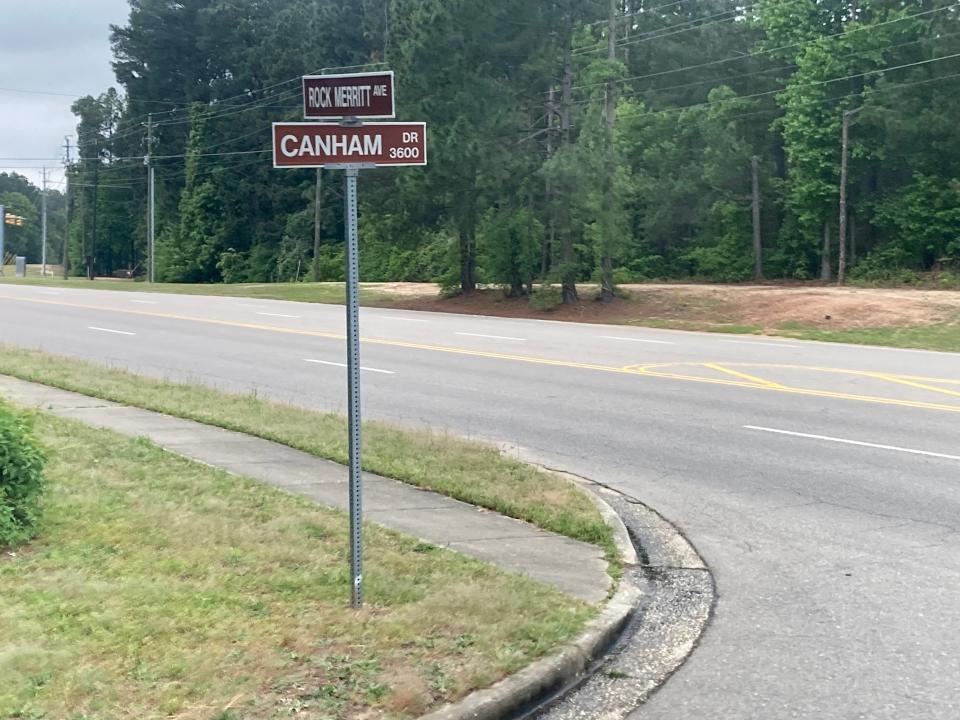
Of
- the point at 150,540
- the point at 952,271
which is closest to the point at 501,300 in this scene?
the point at 952,271

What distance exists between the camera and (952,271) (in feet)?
130

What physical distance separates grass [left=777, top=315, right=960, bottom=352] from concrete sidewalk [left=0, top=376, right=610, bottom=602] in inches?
644

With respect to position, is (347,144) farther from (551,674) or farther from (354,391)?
(551,674)

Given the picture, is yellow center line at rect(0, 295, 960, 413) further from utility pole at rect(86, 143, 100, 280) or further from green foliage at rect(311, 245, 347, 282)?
utility pole at rect(86, 143, 100, 280)

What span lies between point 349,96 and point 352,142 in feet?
0.75

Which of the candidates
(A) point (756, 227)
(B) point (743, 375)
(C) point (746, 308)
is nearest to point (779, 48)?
(A) point (756, 227)

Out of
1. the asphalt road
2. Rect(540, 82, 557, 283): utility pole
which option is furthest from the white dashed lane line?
Rect(540, 82, 557, 283): utility pole

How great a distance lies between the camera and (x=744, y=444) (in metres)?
10.8

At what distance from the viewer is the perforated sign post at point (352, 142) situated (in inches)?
209

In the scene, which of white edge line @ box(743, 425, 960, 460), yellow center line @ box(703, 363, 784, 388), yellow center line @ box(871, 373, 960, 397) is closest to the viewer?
white edge line @ box(743, 425, 960, 460)

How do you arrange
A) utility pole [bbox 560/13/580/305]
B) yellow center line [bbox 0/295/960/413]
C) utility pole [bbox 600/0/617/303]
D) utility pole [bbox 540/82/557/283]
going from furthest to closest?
utility pole [bbox 540/82/557/283], utility pole [bbox 560/13/580/305], utility pole [bbox 600/0/617/303], yellow center line [bbox 0/295/960/413]

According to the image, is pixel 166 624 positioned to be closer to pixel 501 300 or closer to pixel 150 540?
pixel 150 540

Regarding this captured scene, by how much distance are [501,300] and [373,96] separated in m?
31.6

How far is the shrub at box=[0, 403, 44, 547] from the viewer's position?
6.22 meters
